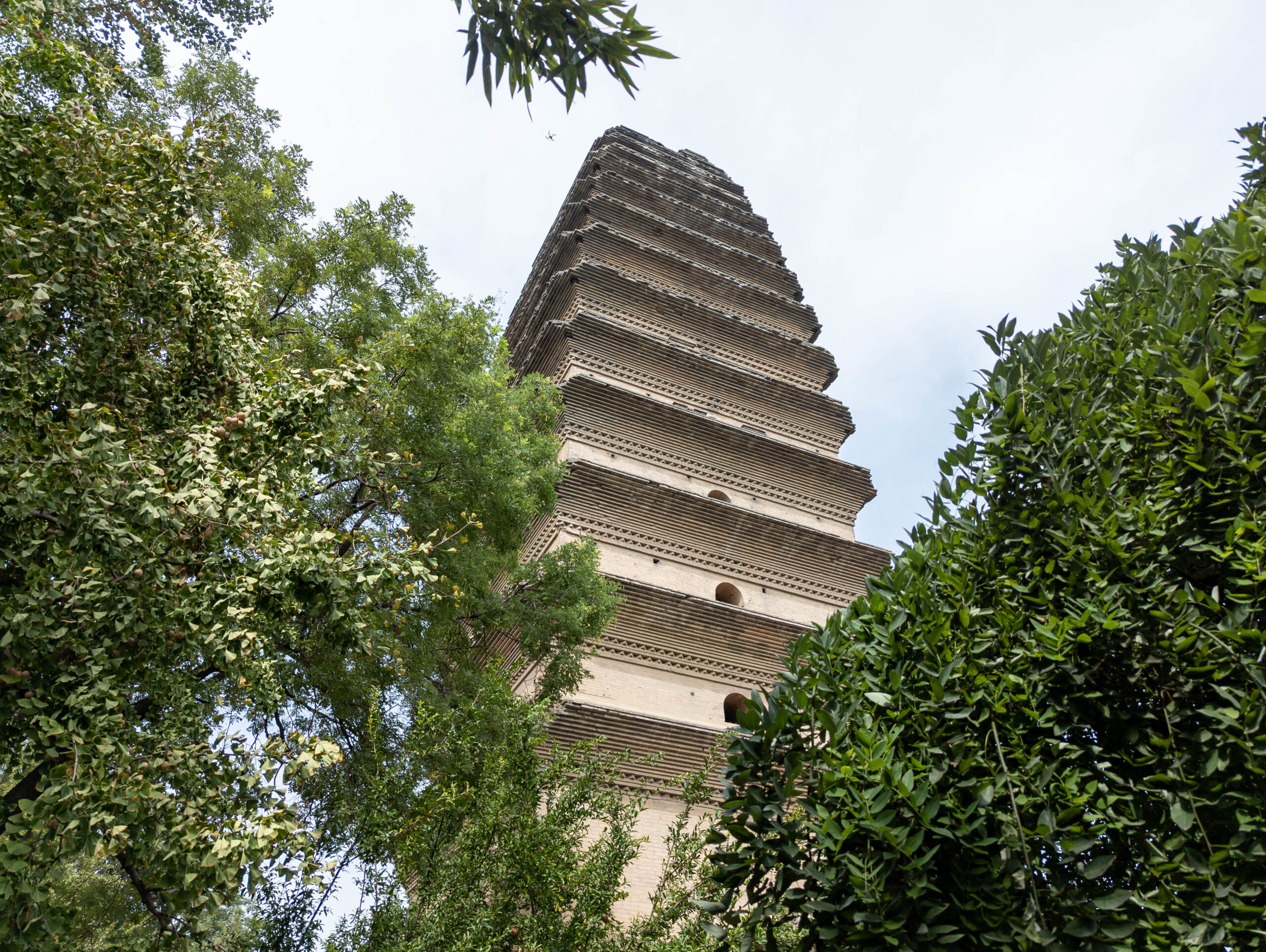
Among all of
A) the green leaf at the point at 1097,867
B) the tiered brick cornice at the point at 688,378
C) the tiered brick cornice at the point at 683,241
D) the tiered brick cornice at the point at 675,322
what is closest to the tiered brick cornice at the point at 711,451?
the tiered brick cornice at the point at 688,378

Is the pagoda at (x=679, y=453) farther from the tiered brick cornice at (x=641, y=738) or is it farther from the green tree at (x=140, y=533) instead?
the green tree at (x=140, y=533)

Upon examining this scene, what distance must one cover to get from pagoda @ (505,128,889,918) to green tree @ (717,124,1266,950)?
15.8 ft

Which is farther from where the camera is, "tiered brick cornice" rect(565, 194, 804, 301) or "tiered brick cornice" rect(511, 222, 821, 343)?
"tiered brick cornice" rect(565, 194, 804, 301)

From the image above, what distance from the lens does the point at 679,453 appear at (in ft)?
46.2

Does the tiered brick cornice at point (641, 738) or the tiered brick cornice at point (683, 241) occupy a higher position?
the tiered brick cornice at point (683, 241)

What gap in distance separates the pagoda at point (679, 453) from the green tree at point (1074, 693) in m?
4.83

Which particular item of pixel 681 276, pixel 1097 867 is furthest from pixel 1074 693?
pixel 681 276

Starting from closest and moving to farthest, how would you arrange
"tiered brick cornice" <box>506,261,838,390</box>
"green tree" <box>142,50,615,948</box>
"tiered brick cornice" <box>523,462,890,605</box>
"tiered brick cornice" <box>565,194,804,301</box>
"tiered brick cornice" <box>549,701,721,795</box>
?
"green tree" <box>142,50,615,948</box> < "tiered brick cornice" <box>549,701,721,795</box> < "tiered brick cornice" <box>523,462,890,605</box> < "tiered brick cornice" <box>506,261,838,390</box> < "tiered brick cornice" <box>565,194,804,301</box>

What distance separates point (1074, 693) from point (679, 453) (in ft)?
33.7

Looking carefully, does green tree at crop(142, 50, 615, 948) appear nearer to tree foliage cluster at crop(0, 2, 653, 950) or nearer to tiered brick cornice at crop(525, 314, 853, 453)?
tree foliage cluster at crop(0, 2, 653, 950)

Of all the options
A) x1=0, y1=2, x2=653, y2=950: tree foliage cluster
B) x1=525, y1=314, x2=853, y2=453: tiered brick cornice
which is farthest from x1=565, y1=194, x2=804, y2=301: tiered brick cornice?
x1=0, y1=2, x2=653, y2=950: tree foliage cluster

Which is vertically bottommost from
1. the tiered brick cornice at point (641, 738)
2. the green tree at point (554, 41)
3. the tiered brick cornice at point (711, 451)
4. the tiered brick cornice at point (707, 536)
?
the tiered brick cornice at point (641, 738)

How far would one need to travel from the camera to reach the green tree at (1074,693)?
3.56m

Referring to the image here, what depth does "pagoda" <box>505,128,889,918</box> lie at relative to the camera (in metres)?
11.7
